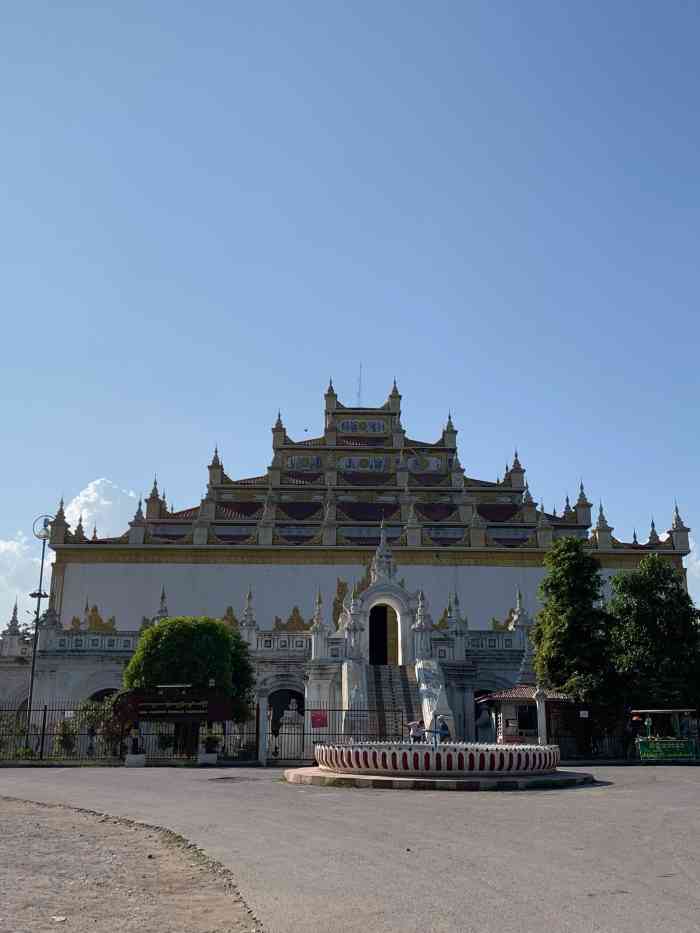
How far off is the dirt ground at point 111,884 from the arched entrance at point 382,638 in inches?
Result: 1210

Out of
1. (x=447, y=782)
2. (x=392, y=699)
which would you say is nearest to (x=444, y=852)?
(x=447, y=782)

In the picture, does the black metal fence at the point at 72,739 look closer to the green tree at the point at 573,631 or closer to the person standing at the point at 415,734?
the person standing at the point at 415,734

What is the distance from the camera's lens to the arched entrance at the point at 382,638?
1697 inches

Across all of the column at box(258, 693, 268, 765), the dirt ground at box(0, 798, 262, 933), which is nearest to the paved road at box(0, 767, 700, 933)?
the dirt ground at box(0, 798, 262, 933)

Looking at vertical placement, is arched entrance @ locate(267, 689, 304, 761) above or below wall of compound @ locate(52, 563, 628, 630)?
below

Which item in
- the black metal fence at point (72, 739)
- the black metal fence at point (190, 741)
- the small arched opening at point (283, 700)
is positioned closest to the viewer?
the black metal fence at point (190, 741)

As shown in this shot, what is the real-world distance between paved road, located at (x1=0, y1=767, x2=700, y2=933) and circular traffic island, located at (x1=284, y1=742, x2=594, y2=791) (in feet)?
2.63

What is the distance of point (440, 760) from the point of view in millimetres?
19375

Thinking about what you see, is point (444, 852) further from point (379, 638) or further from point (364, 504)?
point (364, 504)

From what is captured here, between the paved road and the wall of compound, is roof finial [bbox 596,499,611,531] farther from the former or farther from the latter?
the paved road

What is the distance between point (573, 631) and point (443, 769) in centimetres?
1469

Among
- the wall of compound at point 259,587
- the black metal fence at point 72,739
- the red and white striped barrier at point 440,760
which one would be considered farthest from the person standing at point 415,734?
the wall of compound at point 259,587

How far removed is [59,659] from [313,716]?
47.8 feet

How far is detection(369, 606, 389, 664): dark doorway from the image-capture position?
43.0 metres
